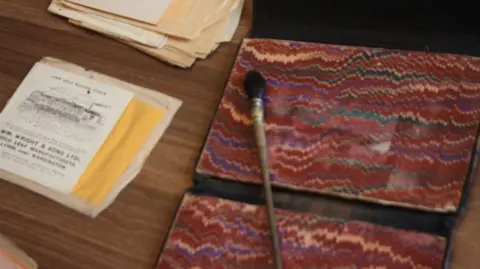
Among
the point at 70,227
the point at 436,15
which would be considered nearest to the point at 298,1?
the point at 436,15

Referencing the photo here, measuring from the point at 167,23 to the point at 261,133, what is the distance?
0.89 ft

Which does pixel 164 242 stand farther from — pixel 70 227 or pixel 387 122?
pixel 387 122

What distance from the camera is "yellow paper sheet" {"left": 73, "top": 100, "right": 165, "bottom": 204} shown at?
30.4 inches

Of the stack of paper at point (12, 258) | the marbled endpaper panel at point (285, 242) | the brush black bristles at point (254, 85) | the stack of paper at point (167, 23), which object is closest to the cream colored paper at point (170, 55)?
the stack of paper at point (167, 23)

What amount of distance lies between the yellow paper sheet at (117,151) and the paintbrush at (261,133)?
145 mm

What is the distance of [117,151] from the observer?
0.80m

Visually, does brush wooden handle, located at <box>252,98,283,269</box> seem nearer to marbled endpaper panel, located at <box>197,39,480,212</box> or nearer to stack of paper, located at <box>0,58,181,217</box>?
marbled endpaper panel, located at <box>197,39,480,212</box>

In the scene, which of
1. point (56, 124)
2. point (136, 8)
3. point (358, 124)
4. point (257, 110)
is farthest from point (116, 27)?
point (358, 124)

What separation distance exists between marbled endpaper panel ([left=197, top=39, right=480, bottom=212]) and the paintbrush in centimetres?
2

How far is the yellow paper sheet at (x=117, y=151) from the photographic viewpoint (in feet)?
2.53

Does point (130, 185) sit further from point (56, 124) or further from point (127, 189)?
point (56, 124)

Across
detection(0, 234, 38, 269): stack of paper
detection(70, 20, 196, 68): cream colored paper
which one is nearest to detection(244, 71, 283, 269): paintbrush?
detection(70, 20, 196, 68): cream colored paper

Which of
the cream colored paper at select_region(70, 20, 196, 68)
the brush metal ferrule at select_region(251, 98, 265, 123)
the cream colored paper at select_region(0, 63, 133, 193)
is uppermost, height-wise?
the cream colored paper at select_region(70, 20, 196, 68)

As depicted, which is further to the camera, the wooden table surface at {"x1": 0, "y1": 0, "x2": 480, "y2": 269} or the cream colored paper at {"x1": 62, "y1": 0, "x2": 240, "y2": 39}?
the cream colored paper at {"x1": 62, "y1": 0, "x2": 240, "y2": 39}
